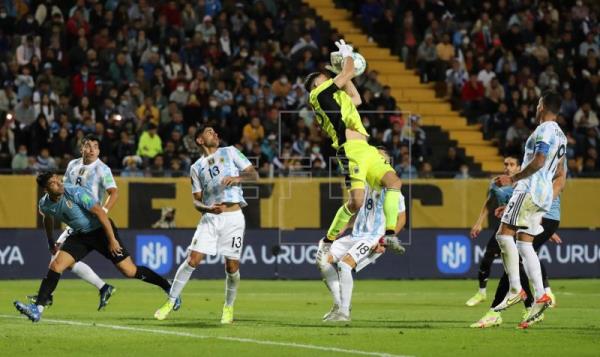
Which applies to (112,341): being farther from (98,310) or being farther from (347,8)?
(347,8)

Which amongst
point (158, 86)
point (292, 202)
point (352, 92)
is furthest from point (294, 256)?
point (352, 92)

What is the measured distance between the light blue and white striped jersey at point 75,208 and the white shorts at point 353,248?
2999 mm

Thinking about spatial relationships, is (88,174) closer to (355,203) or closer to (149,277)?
(149,277)

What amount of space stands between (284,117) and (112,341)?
1757 centimetres

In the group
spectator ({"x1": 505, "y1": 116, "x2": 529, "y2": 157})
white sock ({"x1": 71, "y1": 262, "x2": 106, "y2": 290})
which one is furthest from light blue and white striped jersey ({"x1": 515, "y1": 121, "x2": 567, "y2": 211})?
spectator ({"x1": 505, "y1": 116, "x2": 529, "y2": 157})

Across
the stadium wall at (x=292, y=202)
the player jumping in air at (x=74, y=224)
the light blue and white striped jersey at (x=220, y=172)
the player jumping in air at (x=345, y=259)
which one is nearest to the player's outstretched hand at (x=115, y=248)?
the player jumping in air at (x=74, y=224)

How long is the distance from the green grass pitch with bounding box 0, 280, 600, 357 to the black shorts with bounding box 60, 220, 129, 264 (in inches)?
31.7

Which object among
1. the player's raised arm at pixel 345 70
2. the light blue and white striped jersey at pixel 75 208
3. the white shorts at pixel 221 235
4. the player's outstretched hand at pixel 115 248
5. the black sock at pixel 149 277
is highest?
the player's raised arm at pixel 345 70

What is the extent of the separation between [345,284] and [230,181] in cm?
184

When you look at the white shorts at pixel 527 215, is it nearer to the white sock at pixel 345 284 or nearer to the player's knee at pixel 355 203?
the player's knee at pixel 355 203

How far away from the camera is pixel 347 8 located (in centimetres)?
3838

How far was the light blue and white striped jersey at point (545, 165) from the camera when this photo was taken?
14492 millimetres

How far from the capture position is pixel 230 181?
15.8 meters

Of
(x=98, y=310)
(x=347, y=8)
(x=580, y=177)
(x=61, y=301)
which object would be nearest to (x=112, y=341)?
(x=98, y=310)
